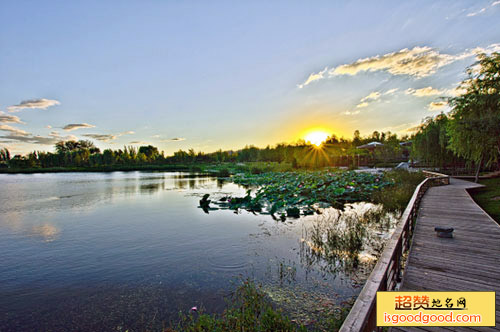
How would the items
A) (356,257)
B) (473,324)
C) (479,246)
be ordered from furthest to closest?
(356,257) < (479,246) < (473,324)

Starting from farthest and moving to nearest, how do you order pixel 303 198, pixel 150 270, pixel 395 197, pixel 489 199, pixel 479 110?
1. pixel 303 198
2. pixel 479 110
3. pixel 395 197
4. pixel 489 199
5. pixel 150 270

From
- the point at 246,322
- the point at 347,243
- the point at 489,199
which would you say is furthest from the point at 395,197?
the point at 246,322

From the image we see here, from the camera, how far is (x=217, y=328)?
2.91 meters

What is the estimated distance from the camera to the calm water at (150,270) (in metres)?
3.65

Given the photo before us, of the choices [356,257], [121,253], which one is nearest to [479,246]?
[356,257]

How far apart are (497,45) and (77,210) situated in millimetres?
21659

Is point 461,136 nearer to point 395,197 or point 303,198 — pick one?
point 395,197

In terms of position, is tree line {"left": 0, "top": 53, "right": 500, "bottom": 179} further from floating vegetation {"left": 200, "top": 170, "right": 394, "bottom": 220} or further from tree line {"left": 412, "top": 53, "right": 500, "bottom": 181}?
floating vegetation {"left": 200, "top": 170, "right": 394, "bottom": 220}

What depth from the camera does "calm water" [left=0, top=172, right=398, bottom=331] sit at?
365cm

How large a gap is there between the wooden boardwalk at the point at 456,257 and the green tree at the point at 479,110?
574 cm

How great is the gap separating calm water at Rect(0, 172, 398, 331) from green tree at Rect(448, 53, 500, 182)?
786 centimetres

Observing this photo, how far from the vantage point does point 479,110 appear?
10.5 metres

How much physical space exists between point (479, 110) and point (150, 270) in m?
14.6

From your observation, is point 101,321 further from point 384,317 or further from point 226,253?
point 384,317
